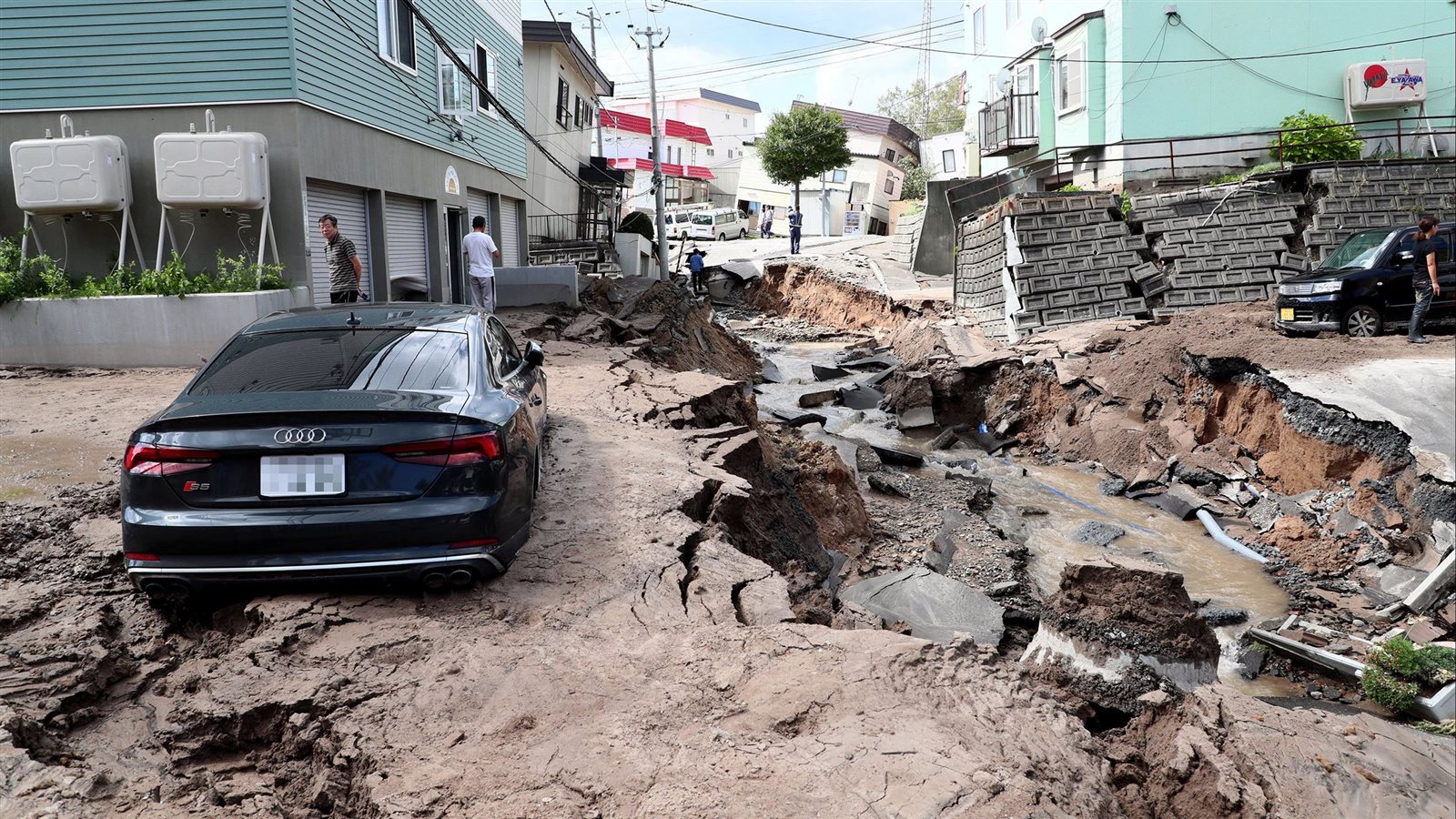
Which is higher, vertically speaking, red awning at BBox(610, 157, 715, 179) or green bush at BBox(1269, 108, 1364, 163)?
red awning at BBox(610, 157, 715, 179)

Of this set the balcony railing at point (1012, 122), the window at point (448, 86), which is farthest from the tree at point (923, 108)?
the window at point (448, 86)

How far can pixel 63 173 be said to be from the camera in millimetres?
11344

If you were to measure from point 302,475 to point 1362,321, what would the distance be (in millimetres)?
14342

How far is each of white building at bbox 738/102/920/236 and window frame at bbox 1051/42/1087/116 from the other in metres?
23.8

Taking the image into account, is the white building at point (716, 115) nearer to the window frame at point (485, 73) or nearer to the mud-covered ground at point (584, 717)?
the window frame at point (485, 73)

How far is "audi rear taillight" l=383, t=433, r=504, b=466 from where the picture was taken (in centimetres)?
428

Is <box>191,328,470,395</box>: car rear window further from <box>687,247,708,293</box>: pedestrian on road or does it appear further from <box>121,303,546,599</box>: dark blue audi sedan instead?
<box>687,247,708,293</box>: pedestrian on road

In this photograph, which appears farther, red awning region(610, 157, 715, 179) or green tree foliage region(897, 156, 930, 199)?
red awning region(610, 157, 715, 179)

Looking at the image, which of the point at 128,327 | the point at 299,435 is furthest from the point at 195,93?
the point at 299,435

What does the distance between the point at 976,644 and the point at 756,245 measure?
39.6m

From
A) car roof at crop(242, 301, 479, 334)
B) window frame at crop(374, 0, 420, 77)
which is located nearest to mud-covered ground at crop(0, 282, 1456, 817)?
car roof at crop(242, 301, 479, 334)

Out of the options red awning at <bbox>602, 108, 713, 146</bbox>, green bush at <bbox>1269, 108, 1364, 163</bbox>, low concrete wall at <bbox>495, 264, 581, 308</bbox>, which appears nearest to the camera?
low concrete wall at <bbox>495, 264, 581, 308</bbox>

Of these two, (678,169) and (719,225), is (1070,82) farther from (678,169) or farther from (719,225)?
(678,169)

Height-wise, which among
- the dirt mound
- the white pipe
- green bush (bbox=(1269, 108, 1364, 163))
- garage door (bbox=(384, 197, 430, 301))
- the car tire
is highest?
green bush (bbox=(1269, 108, 1364, 163))
